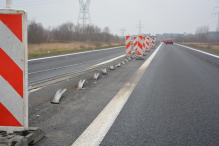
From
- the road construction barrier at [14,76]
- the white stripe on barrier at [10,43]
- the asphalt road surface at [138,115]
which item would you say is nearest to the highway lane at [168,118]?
the asphalt road surface at [138,115]

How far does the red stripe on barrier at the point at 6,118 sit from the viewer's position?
7.84ft

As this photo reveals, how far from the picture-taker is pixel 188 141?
2527 millimetres

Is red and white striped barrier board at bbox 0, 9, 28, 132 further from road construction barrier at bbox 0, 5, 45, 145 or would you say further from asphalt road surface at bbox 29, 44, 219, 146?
asphalt road surface at bbox 29, 44, 219, 146

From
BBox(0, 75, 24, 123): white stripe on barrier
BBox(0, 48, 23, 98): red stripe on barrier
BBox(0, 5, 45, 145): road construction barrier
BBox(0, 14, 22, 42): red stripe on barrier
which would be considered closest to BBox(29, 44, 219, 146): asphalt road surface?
BBox(0, 5, 45, 145): road construction barrier

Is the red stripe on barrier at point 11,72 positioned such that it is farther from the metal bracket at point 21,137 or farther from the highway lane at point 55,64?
the highway lane at point 55,64

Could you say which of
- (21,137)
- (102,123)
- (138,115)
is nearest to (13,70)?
(21,137)

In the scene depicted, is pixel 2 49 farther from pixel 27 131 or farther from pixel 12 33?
pixel 27 131

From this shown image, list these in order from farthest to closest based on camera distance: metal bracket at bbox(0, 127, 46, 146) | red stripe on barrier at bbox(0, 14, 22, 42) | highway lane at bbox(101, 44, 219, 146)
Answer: highway lane at bbox(101, 44, 219, 146) < red stripe on barrier at bbox(0, 14, 22, 42) < metal bracket at bbox(0, 127, 46, 146)

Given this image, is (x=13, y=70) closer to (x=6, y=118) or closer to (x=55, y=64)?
(x=6, y=118)

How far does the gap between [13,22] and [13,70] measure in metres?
0.53

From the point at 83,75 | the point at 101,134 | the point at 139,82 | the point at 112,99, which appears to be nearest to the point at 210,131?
the point at 101,134

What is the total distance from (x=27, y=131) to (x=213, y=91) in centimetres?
441

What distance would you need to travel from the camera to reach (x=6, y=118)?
7.88 ft

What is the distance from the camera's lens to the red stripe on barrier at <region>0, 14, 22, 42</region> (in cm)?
226
